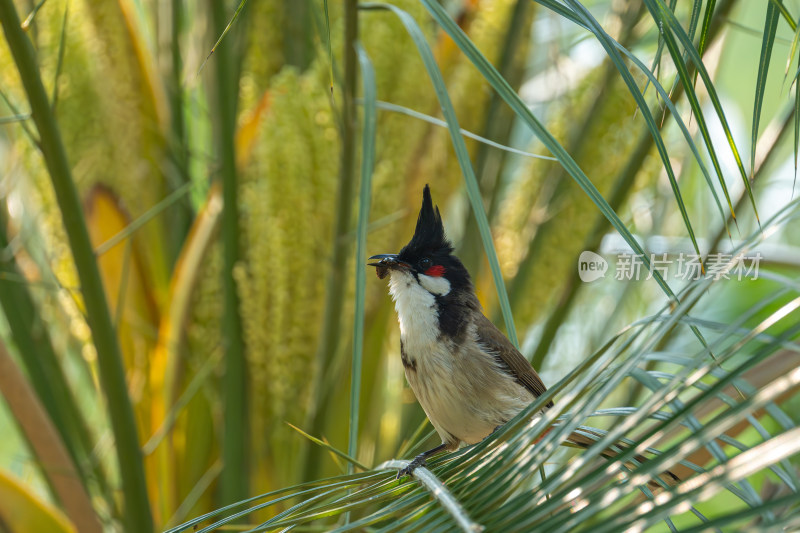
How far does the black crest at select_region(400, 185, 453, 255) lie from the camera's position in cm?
129

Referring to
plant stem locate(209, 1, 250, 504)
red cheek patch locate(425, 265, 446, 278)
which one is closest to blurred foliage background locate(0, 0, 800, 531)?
plant stem locate(209, 1, 250, 504)

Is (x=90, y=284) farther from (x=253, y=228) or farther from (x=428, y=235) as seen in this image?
(x=428, y=235)

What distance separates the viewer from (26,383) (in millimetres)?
1220

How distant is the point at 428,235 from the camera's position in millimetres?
1315

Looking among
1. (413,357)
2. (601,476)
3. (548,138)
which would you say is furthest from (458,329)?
(601,476)

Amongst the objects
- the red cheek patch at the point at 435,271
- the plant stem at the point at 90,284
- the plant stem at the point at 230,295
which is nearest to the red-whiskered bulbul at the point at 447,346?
the red cheek patch at the point at 435,271

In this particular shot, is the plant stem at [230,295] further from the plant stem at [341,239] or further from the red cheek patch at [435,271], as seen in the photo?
the red cheek patch at [435,271]

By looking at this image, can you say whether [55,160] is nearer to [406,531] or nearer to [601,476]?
[406,531]

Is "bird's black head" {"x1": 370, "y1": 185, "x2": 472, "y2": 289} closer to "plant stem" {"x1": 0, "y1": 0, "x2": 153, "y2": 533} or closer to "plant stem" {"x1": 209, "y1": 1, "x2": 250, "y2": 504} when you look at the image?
"plant stem" {"x1": 209, "y1": 1, "x2": 250, "y2": 504}

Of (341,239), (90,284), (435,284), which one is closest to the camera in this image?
(90,284)

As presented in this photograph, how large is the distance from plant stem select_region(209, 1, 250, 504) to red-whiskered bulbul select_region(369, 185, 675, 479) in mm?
273

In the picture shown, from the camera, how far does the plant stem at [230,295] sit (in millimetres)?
1300

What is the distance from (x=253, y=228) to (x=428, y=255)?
317 mm

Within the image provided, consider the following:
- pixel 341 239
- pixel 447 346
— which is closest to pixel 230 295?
pixel 341 239
